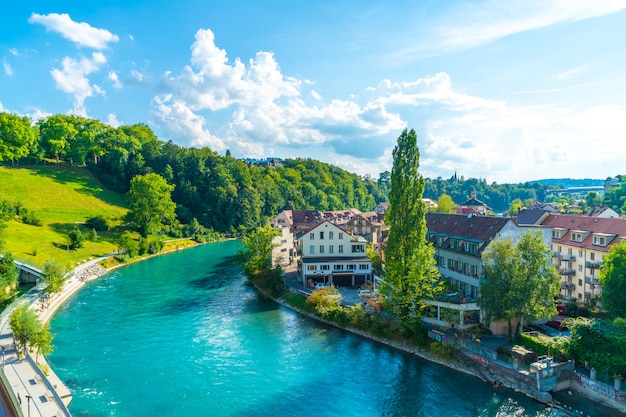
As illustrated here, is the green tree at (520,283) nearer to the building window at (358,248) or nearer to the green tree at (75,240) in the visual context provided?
the building window at (358,248)

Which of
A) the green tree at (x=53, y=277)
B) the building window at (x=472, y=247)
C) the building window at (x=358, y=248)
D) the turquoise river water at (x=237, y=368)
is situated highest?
the building window at (x=472, y=247)

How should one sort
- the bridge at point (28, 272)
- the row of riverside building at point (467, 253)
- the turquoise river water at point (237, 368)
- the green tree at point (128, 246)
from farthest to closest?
1. the green tree at point (128, 246)
2. the bridge at point (28, 272)
3. the row of riverside building at point (467, 253)
4. the turquoise river water at point (237, 368)

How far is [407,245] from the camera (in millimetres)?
38156

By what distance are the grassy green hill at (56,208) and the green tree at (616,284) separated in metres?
65.7

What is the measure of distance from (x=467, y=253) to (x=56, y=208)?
295 ft

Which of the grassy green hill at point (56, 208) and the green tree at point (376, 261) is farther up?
the grassy green hill at point (56, 208)

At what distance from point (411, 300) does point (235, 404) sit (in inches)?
694

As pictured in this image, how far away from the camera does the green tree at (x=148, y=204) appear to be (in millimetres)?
96312

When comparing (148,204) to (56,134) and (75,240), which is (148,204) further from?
(56,134)

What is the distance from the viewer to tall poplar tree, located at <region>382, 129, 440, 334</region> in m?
37.6

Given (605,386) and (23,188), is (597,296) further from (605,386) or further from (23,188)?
(23,188)

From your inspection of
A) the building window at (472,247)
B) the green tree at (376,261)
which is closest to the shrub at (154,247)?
the green tree at (376,261)

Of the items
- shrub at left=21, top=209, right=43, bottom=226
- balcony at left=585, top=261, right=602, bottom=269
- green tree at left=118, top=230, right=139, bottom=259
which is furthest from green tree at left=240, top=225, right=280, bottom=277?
shrub at left=21, top=209, right=43, bottom=226

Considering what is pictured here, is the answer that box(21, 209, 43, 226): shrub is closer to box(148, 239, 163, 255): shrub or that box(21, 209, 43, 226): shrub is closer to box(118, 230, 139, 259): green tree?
box(118, 230, 139, 259): green tree
